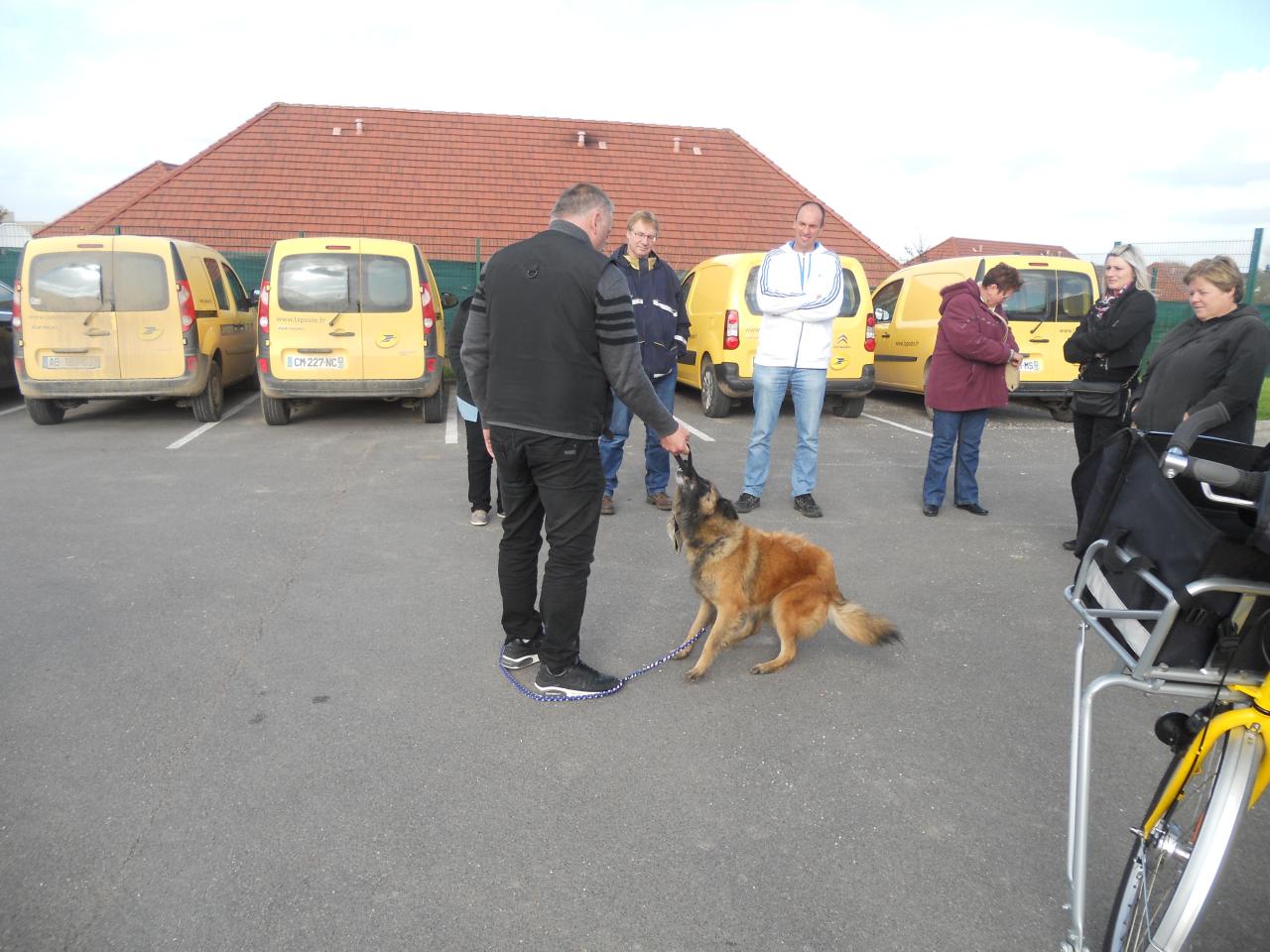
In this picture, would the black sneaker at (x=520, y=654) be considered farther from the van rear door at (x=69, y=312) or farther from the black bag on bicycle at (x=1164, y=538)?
the van rear door at (x=69, y=312)

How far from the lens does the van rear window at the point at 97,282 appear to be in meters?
8.60

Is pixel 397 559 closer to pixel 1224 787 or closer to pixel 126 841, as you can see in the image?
pixel 126 841

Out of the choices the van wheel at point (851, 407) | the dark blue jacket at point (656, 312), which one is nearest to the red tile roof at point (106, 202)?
the van wheel at point (851, 407)

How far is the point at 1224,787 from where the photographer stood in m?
1.70

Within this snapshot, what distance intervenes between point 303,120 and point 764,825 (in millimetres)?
21933

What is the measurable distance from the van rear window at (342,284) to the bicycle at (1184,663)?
26.6ft

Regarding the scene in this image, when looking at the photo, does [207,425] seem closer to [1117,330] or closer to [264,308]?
[264,308]

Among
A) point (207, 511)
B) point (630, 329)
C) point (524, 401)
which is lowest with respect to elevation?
point (207, 511)

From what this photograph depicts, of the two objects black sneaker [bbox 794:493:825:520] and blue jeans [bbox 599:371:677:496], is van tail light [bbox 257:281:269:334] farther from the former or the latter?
black sneaker [bbox 794:493:825:520]

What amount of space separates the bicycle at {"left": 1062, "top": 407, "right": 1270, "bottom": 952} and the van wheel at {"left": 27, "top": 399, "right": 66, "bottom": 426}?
10299 mm

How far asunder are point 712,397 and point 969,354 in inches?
184

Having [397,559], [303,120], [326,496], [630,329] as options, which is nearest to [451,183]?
[303,120]

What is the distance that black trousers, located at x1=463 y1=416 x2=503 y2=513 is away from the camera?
5.48 metres

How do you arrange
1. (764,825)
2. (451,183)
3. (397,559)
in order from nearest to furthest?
(764,825), (397,559), (451,183)
